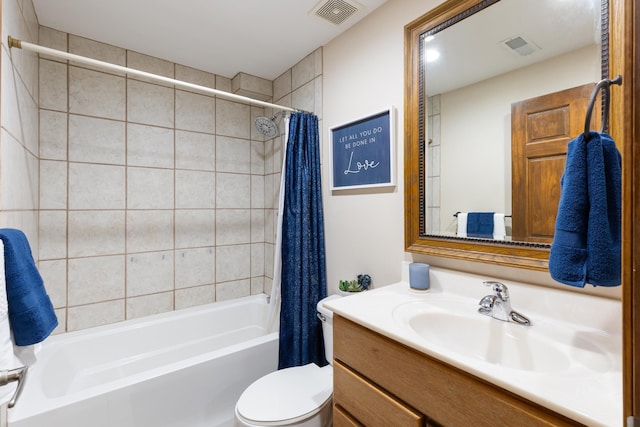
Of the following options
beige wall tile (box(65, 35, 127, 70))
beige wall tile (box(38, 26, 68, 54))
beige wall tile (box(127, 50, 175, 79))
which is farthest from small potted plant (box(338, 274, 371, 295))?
beige wall tile (box(38, 26, 68, 54))

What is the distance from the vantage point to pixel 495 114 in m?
1.12

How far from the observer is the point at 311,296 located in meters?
1.85

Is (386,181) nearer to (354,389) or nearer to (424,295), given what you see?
(424,295)

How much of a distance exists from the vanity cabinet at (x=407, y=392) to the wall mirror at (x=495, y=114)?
1.69 ft

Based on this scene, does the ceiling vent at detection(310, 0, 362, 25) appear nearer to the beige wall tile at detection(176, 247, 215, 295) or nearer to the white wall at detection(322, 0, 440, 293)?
the white wall at detection(322, 0, 440, 293)

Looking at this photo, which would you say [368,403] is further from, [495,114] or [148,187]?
[148,187]

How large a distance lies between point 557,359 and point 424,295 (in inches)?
18.8

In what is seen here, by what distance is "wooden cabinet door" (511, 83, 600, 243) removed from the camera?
926 mm

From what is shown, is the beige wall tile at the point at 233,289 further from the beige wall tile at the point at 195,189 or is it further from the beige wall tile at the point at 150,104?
the beige wall tile at the point at 150,104

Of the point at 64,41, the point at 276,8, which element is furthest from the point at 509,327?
the point at 64,41

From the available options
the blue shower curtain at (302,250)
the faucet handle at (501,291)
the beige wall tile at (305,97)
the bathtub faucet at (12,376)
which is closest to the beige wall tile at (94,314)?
the blue shower curtain at (302,250)

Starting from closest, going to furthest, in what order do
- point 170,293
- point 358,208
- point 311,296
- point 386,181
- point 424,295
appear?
point 424,295, point 386,181, point 358,208, point 311,296, point 170,293

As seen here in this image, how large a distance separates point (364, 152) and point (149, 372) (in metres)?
1.60

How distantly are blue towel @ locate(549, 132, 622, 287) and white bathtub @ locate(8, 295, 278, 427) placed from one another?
5.15ft
